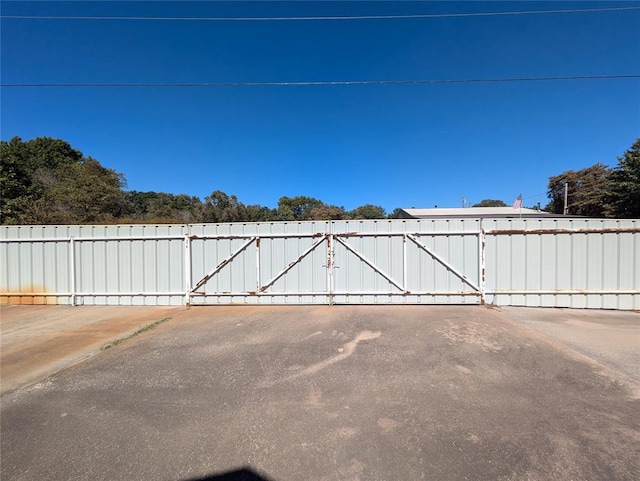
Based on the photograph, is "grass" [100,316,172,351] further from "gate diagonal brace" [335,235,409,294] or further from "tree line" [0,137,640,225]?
"tree line" [0,137,640,225]

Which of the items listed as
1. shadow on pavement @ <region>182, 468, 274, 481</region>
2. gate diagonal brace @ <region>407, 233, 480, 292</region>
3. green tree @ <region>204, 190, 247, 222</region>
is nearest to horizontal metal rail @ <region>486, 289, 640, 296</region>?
gate diagonal brace @ <region>407, 233, 480, 292</region>

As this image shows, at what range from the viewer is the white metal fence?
6.79 metres

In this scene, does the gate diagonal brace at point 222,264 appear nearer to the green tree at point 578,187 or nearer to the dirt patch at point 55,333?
the dirt patch at point 55,333

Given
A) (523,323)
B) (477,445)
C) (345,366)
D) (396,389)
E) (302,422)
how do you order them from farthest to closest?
1. (523,323)
2. (345,366)
3. (396,389)
4. (302,422)
5. (477,445)

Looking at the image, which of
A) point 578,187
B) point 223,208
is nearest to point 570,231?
point 578,187

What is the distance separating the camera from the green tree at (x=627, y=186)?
18656 millimetres

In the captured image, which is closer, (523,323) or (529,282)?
(523,323)

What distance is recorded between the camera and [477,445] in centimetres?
237

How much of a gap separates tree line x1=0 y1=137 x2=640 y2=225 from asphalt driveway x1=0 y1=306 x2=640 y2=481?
53.9 ft

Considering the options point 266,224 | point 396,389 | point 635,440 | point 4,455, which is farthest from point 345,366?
point 266,224

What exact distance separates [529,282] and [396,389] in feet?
18.0

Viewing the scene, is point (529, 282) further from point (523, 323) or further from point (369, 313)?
point (369, 313)

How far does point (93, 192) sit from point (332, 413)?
27.3 meters

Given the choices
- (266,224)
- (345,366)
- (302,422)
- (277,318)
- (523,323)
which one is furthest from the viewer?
(266,224)
